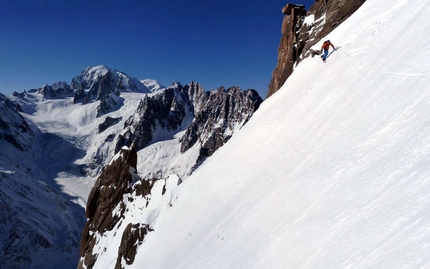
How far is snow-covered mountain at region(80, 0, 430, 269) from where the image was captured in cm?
625

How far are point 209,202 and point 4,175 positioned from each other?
89109mm

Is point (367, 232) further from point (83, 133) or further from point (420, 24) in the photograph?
point (83, 133)

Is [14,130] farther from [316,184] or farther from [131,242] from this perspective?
[316,184]

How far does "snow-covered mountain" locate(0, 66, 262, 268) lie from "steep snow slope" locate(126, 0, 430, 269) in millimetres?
59191

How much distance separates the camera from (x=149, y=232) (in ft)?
77.3

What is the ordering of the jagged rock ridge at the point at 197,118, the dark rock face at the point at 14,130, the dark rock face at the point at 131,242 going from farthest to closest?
the dark rock face at the point at 14,130 → the jagged rock ridge at the point at 197,118 → the dark rock face at the point at 131,242

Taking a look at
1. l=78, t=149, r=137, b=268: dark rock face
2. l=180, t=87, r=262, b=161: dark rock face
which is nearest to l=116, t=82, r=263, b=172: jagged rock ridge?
l=180, t=87, r=262, b=161: dark rock face

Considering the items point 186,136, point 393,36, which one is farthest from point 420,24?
point 186,136

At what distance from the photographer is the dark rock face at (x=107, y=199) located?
32.7 metres

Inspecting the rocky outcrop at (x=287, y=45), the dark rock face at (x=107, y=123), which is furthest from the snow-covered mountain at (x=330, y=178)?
the dark rock face at (x=107, y=123)

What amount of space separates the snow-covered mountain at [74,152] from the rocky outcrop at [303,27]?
6577 cm

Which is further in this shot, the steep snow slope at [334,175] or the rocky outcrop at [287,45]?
the rocky outcrop at [287,45]

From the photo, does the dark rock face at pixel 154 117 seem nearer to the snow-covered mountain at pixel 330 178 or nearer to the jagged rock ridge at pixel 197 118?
the jagged rock ridge at pixel 197 118

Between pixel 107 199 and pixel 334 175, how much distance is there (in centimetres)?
3342
